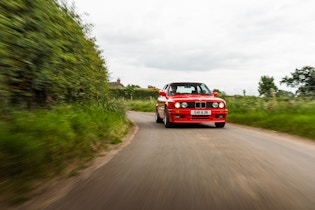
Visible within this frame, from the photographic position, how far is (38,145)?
3.29 m

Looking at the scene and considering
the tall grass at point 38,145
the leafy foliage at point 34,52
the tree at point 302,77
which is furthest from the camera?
the tree at point 302,77

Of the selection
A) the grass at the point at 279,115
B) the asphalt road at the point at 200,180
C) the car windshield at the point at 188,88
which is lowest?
the asphalt road at the point at 200,180

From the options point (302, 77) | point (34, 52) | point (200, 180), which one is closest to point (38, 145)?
point (34, 52)

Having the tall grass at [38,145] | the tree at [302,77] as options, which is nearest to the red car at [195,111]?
the tall grass at [38,145]

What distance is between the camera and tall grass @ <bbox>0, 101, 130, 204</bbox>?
2936mm

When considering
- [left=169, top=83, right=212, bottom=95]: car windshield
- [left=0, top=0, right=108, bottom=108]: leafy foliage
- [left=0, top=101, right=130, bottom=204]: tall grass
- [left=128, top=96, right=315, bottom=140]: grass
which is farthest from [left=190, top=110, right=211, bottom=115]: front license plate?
[left=0, top=0, right=108, bottom=108]: leafy foliage

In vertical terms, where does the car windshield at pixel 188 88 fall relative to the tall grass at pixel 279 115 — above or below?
above

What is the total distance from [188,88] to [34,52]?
819 centimetres

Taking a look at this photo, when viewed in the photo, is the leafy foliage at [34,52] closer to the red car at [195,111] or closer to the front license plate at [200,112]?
the red car at [195,111]

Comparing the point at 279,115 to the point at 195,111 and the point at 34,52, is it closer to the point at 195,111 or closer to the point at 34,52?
the point at 195,111

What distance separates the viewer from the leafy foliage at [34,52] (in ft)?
11.2

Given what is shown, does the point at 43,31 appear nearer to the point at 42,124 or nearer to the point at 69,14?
the point at 42,124

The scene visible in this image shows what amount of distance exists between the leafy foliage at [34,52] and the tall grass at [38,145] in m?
0.32

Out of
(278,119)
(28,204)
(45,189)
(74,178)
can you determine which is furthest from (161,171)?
(278,119)
